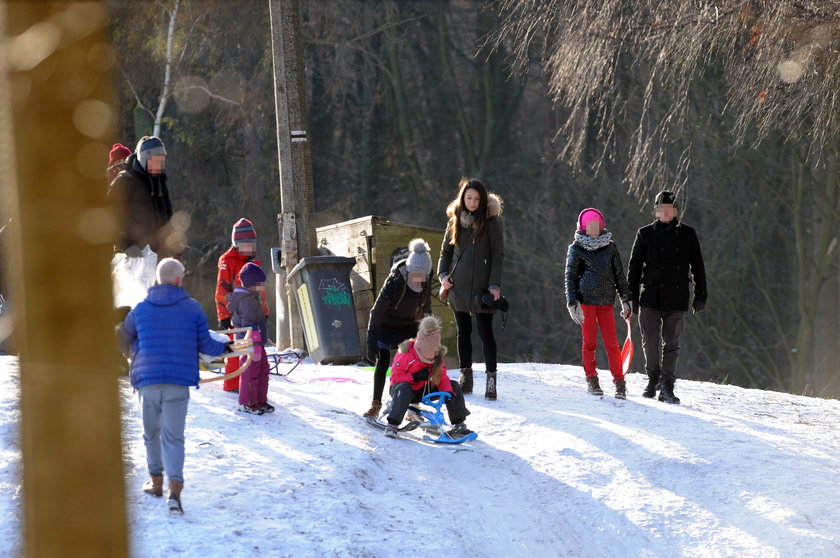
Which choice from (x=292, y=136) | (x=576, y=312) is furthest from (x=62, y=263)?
(x=292, y=136)

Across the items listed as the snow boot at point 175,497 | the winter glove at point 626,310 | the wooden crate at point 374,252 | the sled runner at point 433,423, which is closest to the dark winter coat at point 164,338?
the snow boot at point 175,497

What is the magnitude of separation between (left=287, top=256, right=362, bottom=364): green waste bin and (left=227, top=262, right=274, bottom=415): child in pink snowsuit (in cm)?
338

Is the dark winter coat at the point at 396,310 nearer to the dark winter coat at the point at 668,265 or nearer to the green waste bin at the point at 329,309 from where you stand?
the dark winter coat at the point at 668,265

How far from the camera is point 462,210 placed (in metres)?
9.44

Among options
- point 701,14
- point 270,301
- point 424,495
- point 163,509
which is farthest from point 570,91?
point 270,301

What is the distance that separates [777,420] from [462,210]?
312cm

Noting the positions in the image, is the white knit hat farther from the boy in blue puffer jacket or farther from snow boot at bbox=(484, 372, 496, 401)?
the boy in blue puffer jacket

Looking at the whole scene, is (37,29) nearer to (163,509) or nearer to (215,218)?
(163,509)

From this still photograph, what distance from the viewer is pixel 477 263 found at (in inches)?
371

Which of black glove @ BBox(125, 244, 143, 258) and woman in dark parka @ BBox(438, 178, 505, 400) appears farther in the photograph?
woman in dark parka @ BBox(438, 178, 505, 400)

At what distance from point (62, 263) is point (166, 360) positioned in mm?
3259

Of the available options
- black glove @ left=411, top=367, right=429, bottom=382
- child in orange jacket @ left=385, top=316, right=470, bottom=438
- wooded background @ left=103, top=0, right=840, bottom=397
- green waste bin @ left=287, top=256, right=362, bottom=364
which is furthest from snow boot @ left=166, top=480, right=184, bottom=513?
wooded background @ left=103, top=0, right=840, bottom=397

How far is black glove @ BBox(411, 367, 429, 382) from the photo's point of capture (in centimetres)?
816

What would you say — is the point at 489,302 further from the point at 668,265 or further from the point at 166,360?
the point at 166,360
